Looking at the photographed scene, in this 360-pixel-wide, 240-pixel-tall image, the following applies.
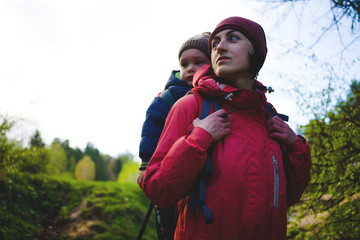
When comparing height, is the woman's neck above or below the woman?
above

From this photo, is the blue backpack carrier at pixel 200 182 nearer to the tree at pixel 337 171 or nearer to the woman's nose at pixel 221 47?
the woman's nose at pixel 221 47

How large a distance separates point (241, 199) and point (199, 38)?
1687mm

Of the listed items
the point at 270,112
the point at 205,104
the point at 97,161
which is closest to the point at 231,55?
the point at 205,104

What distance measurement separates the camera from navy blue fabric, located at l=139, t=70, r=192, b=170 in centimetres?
189

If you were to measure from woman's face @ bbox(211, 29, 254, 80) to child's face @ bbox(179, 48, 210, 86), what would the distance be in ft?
2.39

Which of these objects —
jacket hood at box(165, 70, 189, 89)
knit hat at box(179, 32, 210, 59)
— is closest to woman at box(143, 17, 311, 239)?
jacket hood at box(165, 70, 189, 89)

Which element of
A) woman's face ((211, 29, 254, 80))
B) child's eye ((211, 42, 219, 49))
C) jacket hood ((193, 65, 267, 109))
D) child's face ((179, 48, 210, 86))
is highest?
child's face ((179, 48, 210, 86))

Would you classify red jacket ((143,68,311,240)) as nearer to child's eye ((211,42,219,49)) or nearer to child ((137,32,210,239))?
child's eye ((211,42,219,49))

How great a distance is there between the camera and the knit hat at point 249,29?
60.9 inches

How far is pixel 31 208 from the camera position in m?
5.17

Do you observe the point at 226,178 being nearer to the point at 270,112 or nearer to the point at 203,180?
the point at 203,180

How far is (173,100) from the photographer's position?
6.75 ft

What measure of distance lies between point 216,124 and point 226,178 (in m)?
0.26

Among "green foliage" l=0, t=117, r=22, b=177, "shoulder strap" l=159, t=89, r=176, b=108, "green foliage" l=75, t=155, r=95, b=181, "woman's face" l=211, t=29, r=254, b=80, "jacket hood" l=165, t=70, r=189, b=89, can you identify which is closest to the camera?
"woman's face" l=211, t=29, r=254, b=80
